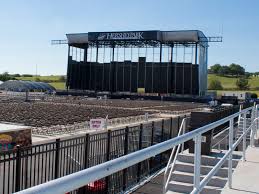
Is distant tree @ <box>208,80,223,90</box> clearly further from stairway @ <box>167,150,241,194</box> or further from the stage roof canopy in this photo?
stairway @ <box>167,150,241,194</box>

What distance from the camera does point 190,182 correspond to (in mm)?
8875

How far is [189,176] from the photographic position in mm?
8977

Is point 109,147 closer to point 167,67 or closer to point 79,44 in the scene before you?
point 167,67

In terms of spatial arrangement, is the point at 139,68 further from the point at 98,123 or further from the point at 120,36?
the point at 98,123

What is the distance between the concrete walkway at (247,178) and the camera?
6061 millimetres

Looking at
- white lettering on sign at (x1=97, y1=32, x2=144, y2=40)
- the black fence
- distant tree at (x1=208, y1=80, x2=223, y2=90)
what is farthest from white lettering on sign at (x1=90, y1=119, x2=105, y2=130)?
distant tree at (x1=208, y1=80, x2=223, y2=90)

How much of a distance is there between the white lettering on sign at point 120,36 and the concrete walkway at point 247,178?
264ft

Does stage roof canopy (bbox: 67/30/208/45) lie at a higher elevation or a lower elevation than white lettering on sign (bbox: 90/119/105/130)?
higher

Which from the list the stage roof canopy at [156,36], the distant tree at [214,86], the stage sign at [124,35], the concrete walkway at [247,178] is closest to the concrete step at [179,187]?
the concrete walkway at [247,178]

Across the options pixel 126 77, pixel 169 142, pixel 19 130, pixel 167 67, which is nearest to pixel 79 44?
pixel 126 77

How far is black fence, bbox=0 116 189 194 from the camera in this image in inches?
329

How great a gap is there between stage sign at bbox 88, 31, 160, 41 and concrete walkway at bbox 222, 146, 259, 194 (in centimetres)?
8002

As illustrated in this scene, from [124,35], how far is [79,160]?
80.9 m

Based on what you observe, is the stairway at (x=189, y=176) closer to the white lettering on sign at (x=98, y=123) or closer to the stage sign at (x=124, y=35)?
the white lettering on sign at (x=98, y=123)
